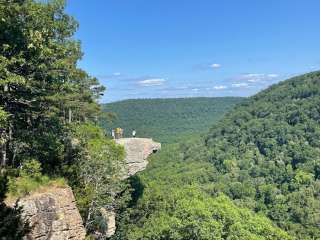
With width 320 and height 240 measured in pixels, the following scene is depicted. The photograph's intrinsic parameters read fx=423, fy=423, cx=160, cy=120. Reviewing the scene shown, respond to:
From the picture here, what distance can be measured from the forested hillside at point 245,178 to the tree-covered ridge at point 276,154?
0.77 ft

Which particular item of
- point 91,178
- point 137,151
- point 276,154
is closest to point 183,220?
point 137,151

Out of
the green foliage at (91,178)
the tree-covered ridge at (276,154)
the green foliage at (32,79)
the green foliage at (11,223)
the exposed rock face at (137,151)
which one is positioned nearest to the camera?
the green foliage at (11,223)

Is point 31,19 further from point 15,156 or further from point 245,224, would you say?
point 245,224

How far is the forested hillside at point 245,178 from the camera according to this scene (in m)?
49.1

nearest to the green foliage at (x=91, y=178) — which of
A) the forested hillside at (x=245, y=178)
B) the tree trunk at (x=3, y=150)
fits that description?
the tree trunk at (x=3, y=150)

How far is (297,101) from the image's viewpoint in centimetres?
15812

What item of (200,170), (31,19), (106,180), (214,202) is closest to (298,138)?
(200,170)

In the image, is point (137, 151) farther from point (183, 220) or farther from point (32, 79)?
point (32, 79)

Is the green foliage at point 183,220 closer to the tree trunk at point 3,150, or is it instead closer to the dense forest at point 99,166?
the dense forest at point 99,166

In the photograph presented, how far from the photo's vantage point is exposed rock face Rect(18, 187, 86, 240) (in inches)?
659

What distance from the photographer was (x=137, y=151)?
136 feet

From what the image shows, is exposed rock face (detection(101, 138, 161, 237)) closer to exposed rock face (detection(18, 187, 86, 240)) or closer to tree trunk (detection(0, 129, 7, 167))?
tree trunk (detection(0, 129, 7, 167))

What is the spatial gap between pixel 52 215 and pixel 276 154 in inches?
4773

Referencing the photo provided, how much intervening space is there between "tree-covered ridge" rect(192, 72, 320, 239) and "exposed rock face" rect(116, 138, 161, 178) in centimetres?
4701
